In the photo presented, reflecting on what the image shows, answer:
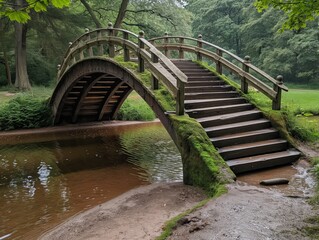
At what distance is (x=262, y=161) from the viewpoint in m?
6.80

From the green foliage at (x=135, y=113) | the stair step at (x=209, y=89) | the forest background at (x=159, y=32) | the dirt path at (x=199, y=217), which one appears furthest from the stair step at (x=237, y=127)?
the green foliage at (x=135, y=113)

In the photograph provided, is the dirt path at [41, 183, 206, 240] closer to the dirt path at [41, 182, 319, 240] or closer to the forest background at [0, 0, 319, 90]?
the dirt path at [41, 182, 319, 240]

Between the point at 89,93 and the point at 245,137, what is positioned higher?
the point at 89,93

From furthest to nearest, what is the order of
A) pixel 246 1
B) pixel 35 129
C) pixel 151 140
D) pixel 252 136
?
pixel 246 1 < pixel 35 129 < pixel 151 140 < pixel 252 136

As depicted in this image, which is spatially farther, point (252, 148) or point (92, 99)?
point (92, 99)

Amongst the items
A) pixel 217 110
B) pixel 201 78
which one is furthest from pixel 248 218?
pixel 201 78

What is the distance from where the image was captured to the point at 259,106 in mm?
8930

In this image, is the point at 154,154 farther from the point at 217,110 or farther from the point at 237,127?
the point at 237,127

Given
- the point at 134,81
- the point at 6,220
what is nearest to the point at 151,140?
the point at 134,81

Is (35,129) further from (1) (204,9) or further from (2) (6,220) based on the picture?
(1) (204,9)

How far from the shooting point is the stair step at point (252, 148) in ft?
22.6

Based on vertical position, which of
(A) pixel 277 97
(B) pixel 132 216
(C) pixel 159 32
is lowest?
(B) pixel 132 216

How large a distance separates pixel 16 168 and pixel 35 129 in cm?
721

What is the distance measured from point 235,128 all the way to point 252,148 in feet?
2.76
